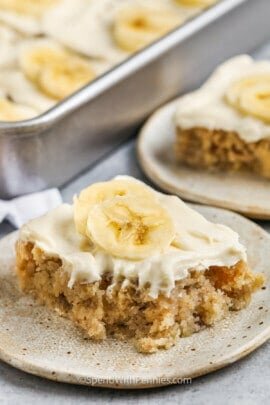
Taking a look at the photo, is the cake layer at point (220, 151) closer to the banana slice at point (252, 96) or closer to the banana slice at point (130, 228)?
the banana slice at point (252, 96)

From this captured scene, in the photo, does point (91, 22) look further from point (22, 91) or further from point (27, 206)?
point (27, 206)

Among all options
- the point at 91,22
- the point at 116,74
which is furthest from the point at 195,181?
the point at 91,22

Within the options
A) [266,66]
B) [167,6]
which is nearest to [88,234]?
[266,66]

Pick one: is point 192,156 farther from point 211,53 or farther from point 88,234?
point 88,234

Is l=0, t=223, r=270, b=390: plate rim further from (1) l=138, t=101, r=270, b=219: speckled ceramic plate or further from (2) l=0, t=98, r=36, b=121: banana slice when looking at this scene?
(2) l=0, t=98, r=36, b=121: banana slice

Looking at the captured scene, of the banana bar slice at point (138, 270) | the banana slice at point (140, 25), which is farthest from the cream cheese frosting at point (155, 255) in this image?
the banana slice at point (140, 25)

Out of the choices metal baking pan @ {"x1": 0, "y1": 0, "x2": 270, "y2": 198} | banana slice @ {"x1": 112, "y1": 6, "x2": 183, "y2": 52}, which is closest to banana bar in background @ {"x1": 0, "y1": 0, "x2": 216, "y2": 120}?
banana slice @ {"x1": 112, "y1": 6, "x2": 183, "y2": 52}
